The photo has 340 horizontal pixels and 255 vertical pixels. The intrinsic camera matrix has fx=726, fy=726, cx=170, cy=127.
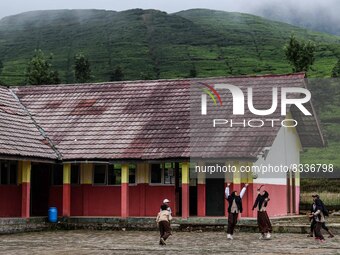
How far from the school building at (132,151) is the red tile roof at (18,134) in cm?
6

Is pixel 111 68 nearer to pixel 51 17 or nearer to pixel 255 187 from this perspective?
pixel 51 17

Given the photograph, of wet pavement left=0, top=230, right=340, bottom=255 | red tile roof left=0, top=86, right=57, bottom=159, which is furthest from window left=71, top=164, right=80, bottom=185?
wet pavement left=0, top=230, right=340, bottom=255

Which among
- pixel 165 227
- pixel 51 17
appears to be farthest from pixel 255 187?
pixel 51 17

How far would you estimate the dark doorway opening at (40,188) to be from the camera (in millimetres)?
28281

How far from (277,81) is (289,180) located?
4917 mm

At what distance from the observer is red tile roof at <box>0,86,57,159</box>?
24859mm

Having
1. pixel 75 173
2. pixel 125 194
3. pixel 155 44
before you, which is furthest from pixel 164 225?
pixel 155 44

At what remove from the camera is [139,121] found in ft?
92.4

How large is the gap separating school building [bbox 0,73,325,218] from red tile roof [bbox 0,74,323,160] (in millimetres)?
40

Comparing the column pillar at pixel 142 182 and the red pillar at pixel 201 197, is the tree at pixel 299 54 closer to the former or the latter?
the column pillar at pixel 142 182

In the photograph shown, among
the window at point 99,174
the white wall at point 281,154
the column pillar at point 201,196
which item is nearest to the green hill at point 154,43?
the white wall at point 281,154

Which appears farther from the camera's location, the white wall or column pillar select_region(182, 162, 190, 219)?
the white wall

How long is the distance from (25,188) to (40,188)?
2917 mm

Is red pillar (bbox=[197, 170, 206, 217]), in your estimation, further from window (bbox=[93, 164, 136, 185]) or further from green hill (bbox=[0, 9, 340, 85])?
green hill (bbox=[0, 9, 340, 85])
